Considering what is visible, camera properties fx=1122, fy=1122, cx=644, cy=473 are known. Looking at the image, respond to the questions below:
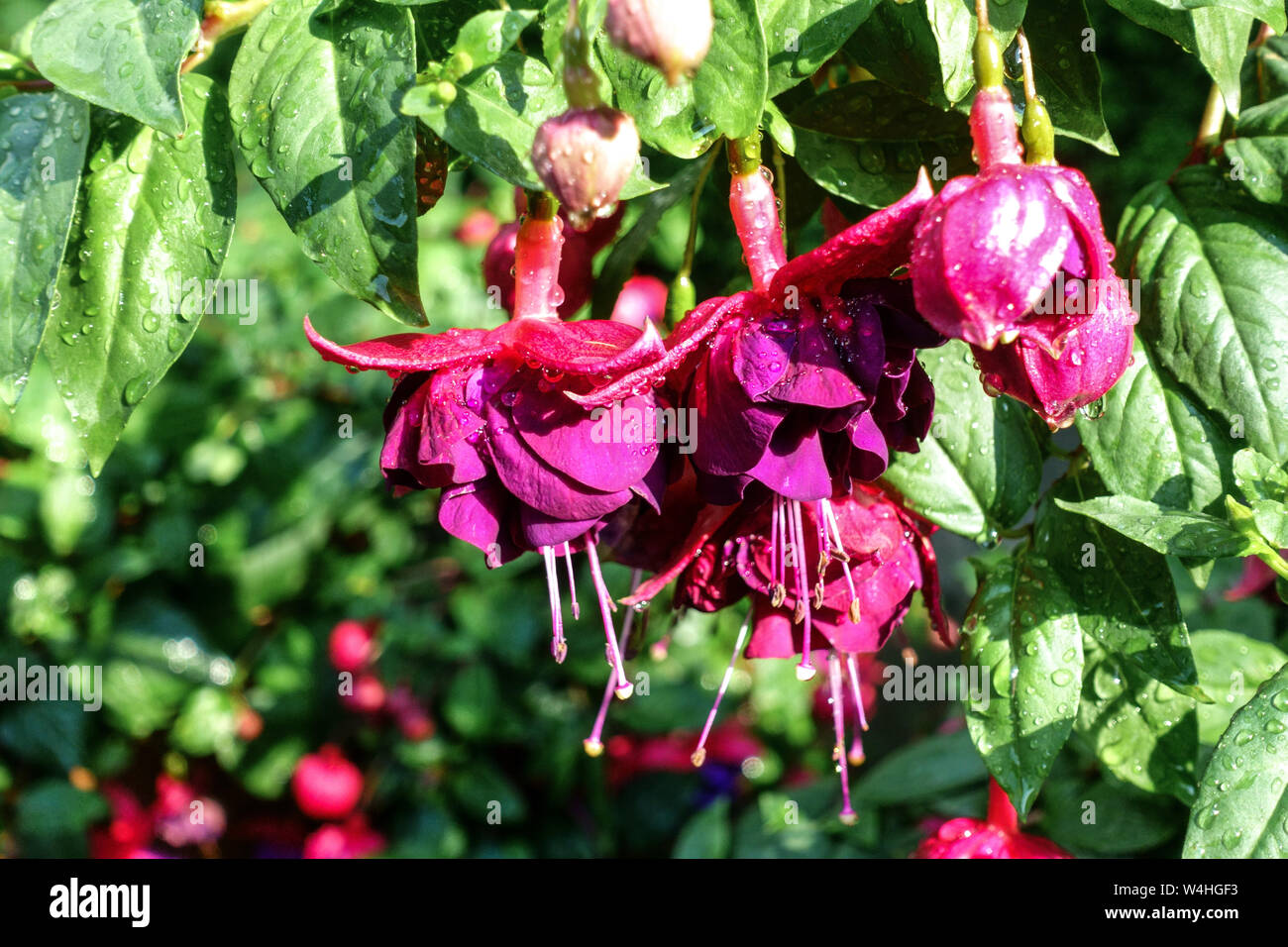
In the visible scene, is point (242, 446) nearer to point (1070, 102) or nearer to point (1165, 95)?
point (1070, 102)

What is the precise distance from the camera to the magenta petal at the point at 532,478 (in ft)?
1.80

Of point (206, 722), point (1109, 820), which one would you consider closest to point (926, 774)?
point (1109, 820)

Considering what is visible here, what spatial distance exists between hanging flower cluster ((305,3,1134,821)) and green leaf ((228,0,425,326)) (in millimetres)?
44

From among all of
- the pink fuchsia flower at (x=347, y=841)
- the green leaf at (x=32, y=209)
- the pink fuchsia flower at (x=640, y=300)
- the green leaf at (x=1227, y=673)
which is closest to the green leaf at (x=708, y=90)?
the green leaf at (x=32, y=209)

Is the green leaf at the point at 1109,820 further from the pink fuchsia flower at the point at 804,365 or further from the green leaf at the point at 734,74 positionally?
the green leaf at the point at 734,74

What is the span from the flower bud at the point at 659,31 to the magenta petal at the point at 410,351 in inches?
7.2

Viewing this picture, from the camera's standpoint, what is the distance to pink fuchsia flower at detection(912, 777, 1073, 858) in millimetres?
774

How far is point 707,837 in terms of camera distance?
4.50 ft

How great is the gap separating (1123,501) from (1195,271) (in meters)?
0.15

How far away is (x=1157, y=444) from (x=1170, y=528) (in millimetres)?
70

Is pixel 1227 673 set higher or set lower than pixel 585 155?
lower

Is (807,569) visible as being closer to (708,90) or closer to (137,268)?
(708,90)

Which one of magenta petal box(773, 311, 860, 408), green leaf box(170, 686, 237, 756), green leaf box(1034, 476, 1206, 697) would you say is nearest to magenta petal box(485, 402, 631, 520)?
magenta petal box(773, 311, 860, 408)

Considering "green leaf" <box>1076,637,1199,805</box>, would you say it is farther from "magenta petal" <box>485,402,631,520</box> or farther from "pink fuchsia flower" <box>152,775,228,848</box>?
"pink fuchsia flower" <box>152,775,228,848</box>
